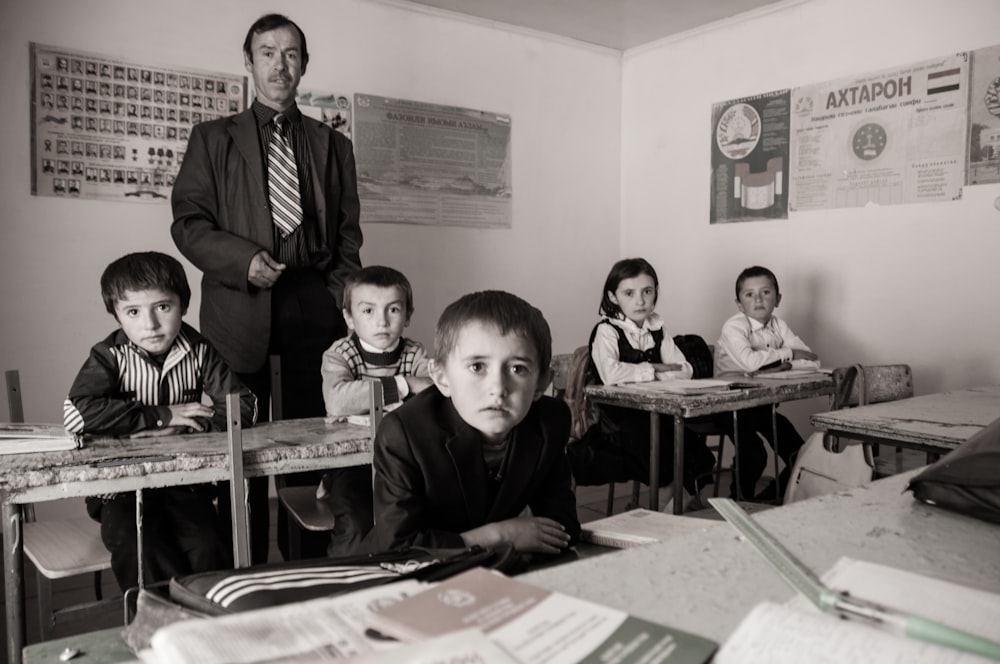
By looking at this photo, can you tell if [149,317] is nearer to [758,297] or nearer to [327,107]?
[327,107]

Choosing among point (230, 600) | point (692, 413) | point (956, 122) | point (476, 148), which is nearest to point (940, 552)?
point (230, 600)

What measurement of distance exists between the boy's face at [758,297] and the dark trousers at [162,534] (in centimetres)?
290

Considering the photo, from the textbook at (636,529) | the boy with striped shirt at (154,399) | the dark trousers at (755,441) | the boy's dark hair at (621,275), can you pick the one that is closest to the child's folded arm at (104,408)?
the boy with striped shirt at (154,399)

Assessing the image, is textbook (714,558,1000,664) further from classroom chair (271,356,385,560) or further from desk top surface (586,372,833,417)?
desk top surface (586,372,833,417)

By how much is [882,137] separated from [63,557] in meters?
4.03

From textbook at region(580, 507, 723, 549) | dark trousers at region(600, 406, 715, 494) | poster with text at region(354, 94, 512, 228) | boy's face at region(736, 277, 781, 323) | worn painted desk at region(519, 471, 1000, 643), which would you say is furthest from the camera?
poster with text at region(354, 94, 512, 228)

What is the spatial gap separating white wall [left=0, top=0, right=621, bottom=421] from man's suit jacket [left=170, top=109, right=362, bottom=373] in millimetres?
1036

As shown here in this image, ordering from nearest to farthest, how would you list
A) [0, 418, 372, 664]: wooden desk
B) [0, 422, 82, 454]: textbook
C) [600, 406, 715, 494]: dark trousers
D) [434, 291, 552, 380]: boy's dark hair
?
[434, 291, 552, 380]: boy's dark hair < [0, 418, 372, 664]: wooden desk < [0, 422, 82, 454]: textbook < [600, 406, 715, 494]: dark trousers

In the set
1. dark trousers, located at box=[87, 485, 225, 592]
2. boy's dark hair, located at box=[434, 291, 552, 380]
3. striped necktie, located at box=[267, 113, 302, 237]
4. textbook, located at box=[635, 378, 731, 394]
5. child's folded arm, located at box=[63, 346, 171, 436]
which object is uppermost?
striped necktie, located at box=[267, 113, 302, 237]

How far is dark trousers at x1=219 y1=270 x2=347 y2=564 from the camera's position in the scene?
2799 millimetres

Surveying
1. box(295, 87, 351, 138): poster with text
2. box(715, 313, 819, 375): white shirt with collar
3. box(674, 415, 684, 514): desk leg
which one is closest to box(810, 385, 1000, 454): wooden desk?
box(674, 415, 684, 514): desk leg

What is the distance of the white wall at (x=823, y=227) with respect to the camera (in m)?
3.88

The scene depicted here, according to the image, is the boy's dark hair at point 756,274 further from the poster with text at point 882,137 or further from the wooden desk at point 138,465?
the wooden desk at point 138,465

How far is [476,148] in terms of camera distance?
485cm
